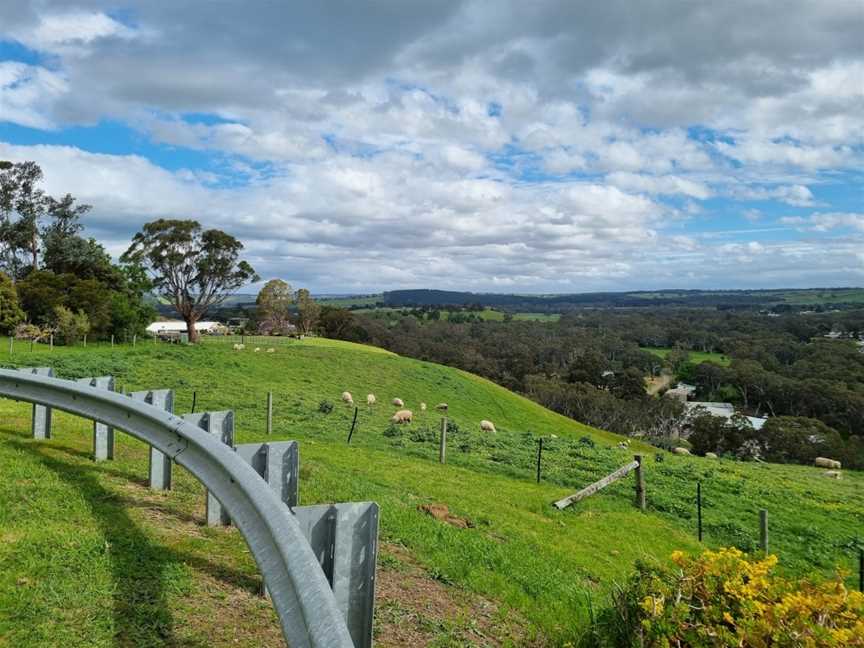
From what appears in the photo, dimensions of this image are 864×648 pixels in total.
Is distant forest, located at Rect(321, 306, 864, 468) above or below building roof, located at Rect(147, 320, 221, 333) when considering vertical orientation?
below

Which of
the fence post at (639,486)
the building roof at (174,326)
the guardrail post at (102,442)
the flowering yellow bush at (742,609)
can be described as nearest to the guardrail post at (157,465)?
the guardrail post at (102,442)

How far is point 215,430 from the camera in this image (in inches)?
247

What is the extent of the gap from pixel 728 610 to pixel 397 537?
4.10 meters

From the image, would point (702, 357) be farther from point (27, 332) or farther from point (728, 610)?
point (728, 610)

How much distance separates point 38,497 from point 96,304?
53.4 m

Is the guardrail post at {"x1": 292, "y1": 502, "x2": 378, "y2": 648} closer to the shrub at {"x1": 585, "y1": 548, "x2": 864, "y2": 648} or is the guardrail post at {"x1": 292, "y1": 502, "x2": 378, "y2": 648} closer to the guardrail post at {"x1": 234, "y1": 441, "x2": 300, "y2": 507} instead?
the guardrail post at {"x1": 234, "y1": 441, "x2": 300, "y2": 507}

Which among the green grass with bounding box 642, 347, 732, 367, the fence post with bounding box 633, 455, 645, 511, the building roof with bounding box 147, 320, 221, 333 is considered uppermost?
the building roof with bounding box 147, 320, 221, 333

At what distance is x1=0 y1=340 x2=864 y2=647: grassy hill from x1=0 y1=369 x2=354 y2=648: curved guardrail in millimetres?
883

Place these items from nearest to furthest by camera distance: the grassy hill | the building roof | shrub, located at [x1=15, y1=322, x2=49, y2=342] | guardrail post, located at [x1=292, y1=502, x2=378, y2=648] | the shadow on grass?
guardrail post, located at [x1=292, y1=502, x2=378, y2=648] < the shadow on grass < the grassy hill < shrub, located at [x1=15, y1=322, x2=49, y2=342] < the building roof

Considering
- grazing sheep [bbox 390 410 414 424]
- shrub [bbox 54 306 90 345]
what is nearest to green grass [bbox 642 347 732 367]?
grazing sheep [bbox 390 410 414 424]

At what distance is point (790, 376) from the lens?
10088cm

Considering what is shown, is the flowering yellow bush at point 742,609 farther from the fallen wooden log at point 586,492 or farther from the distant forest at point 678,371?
the distant forest at point 678,371

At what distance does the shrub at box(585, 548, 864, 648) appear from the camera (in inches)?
139

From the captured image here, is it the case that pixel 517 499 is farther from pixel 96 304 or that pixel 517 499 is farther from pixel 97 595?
pixel 96 304
